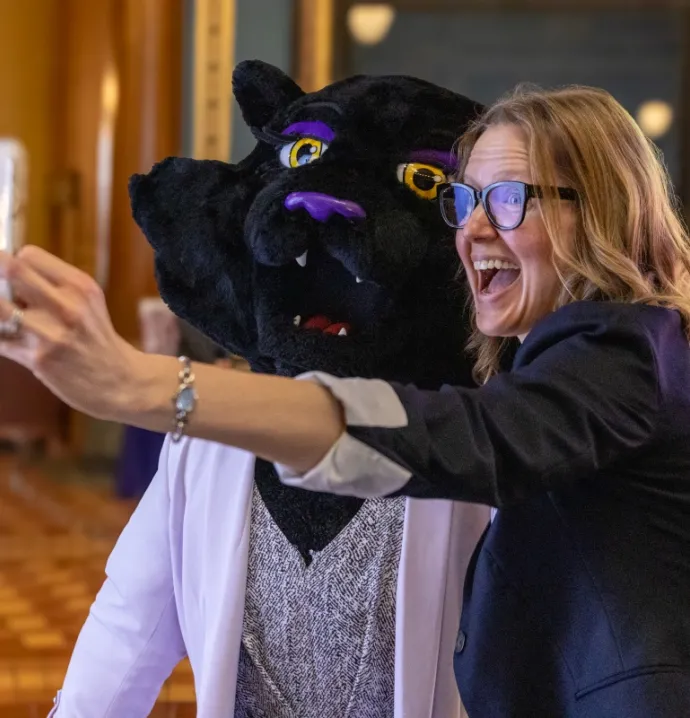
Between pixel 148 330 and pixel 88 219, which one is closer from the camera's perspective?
pixel 148 330

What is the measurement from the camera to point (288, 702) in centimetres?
123

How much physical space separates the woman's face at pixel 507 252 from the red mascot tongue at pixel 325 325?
7.3 inches

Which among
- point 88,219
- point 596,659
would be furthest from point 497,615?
point 88,219

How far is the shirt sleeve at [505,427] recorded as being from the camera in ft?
2.46

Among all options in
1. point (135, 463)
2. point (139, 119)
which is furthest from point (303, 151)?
point (139, 119)

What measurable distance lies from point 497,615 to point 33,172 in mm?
5427

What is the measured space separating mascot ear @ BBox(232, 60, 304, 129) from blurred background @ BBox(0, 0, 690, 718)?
2203mm

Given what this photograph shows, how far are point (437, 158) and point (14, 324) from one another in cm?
69

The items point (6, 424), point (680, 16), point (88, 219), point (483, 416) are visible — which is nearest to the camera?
point (483, 416)

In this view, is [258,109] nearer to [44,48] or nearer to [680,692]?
[680,692]

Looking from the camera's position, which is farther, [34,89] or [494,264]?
[34,89]

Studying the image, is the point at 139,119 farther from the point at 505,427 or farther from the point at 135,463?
the point at 505,427

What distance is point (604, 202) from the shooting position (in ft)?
3.16

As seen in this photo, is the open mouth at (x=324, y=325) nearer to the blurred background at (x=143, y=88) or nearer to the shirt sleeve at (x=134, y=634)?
the shirt sleeve at (x=134, y=634)
